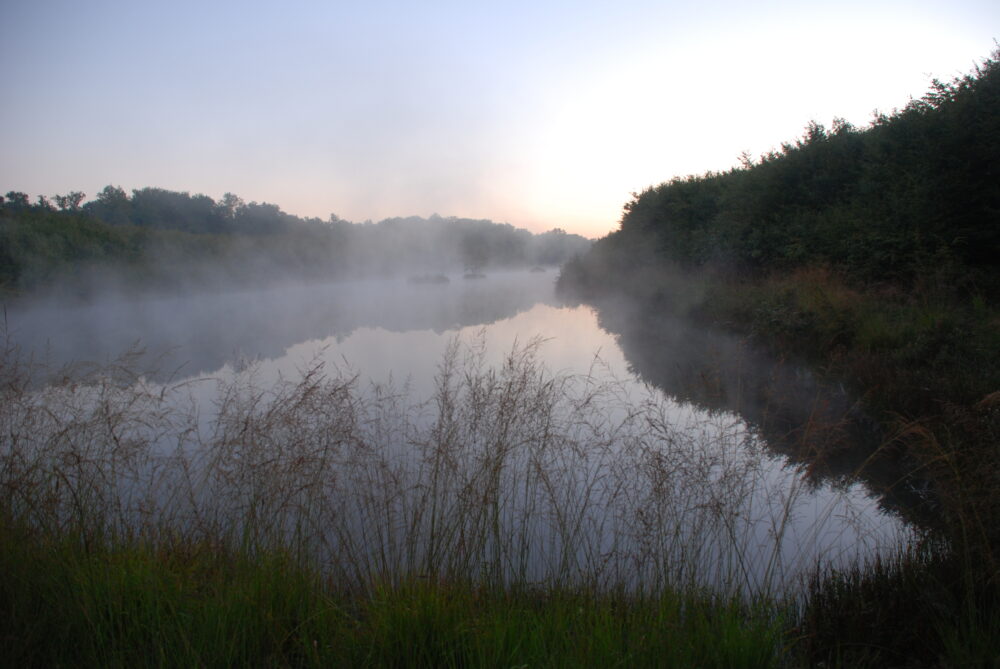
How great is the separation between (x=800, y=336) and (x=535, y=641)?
763 cm

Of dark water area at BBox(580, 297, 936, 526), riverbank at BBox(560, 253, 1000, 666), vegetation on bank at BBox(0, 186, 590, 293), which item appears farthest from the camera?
vegetation on bank at BBox(0, 186, 590, 293)

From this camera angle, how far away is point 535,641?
1.54 meters

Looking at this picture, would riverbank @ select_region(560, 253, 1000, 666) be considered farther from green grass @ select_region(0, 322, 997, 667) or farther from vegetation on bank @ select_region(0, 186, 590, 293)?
vegetation on bank @ select_region(0, 186, 590, 293)

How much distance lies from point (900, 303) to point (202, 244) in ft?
110

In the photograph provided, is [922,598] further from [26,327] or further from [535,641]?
[26,327]

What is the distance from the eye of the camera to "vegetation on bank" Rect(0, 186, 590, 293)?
18.6m

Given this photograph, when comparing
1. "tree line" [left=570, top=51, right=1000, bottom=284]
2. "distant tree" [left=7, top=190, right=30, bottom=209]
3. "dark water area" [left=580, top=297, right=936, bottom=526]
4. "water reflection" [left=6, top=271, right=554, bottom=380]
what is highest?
"distant tree" [left=7, top=190, right=30, bottom=209]

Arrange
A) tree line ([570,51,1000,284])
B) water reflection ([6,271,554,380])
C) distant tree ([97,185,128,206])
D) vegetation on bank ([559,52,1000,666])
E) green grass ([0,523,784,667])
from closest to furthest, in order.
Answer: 1. green grass ([0,523,784,667])
2. vegetation on bank ([559,52,1000,666])
3. tree line ([570,51,1000,284])
4. water reflection ([6,271,554,380])
5. distant tree ([97,185,128,206])

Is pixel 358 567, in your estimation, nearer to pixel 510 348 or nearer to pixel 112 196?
pixel 510 348

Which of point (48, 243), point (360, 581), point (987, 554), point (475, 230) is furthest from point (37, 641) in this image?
point (475, 230)

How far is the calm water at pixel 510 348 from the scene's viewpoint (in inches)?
113

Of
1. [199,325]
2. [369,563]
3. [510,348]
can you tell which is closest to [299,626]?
[369,563]

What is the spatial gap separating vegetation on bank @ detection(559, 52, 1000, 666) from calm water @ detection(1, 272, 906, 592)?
0.44 m

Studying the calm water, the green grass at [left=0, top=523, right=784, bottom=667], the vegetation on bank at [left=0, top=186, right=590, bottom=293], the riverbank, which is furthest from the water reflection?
the riverbank
